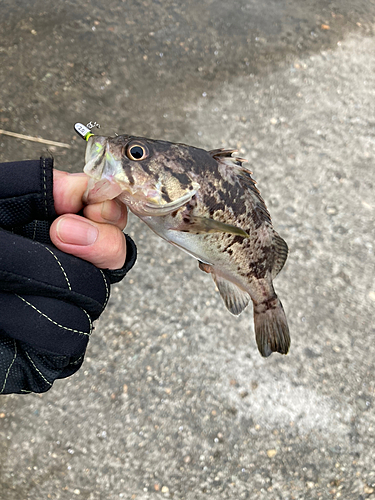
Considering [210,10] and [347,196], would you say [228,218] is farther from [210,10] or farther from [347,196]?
[210,10]

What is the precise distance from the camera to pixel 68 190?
1.72m

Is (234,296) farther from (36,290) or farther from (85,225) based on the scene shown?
(36,290)

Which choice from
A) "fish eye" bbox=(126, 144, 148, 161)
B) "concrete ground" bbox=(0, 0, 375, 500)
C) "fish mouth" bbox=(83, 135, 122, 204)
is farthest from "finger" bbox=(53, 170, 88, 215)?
"concrete ground" bbox=(0, 0, 375, 500)

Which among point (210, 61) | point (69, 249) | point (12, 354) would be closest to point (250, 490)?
point (12, 354)

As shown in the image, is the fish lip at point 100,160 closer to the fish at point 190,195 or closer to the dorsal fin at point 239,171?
the fish at point 190,195

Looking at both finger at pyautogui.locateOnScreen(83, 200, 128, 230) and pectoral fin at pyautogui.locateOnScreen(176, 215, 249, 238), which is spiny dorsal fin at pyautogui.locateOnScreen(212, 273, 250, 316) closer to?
pectoral fin at pyautogui.locateOnScreen(176, 215, 249, 238)

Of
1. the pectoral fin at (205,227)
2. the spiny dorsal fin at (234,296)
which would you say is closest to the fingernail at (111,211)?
the pectoral fin at (205,227)

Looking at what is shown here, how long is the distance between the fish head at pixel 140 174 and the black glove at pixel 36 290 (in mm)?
249

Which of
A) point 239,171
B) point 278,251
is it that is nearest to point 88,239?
point 239,171

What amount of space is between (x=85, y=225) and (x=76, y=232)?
0.16 feet

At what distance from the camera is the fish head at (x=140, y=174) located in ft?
5.07

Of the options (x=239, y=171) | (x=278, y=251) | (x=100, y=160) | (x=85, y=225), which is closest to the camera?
(x=100, y=160)

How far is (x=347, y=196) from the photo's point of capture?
373 cm

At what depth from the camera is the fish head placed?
5.07 ft
